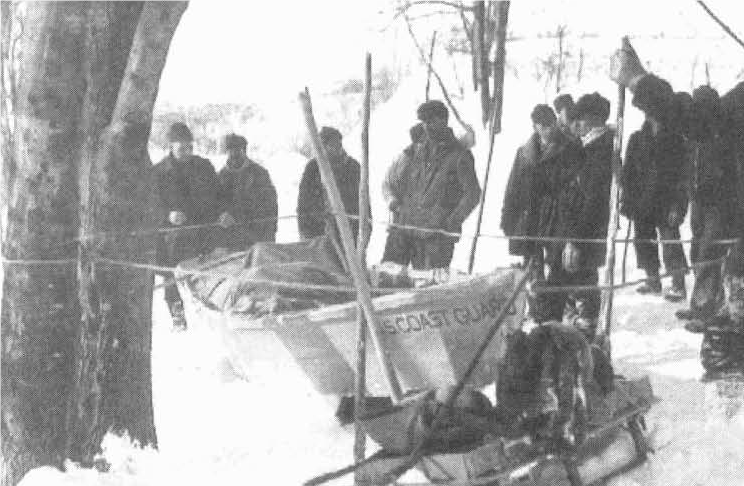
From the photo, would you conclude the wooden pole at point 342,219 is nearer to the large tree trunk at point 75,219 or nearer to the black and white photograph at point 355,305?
the black and white photograph at point 355,305

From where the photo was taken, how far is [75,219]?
5227 mm

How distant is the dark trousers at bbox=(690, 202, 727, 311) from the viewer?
667cm

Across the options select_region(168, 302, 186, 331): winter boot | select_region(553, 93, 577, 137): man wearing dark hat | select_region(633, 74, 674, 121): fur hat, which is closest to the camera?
select_region(633, 74, 674, 121): fur hat

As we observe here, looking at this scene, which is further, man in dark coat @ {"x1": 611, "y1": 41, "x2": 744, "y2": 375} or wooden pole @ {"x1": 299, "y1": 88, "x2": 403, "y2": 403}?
man in dark coat @ {"x1": 611, "y1": 41, "x2": 744, "y2": 375}

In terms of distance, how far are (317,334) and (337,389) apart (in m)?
0.36

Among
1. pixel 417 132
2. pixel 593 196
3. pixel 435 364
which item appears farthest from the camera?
pixel 417 132

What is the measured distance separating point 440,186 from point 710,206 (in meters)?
1.82

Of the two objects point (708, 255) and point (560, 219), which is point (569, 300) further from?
point (708, 255)

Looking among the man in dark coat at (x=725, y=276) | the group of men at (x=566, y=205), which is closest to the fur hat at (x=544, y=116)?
the group of men at (x=566, y=205)

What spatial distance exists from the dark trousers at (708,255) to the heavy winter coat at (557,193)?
755 millimetres

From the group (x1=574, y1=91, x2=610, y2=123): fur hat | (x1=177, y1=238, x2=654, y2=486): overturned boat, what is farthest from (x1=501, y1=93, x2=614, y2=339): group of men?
(x1=177, y1=238, x2=654, y2=486): overturned boat

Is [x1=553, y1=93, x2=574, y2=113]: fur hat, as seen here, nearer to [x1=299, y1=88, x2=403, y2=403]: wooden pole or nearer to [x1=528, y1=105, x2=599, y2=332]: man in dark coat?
[x1=528, y1=105, x2=599, y2=332]: man in dark coat

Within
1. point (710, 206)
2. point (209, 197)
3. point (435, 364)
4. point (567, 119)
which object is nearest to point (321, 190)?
point (209, 197)

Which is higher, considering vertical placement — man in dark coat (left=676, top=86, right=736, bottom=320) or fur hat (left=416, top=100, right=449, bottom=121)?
fur hat (left=416, top=100, right=449, bottom=121)
